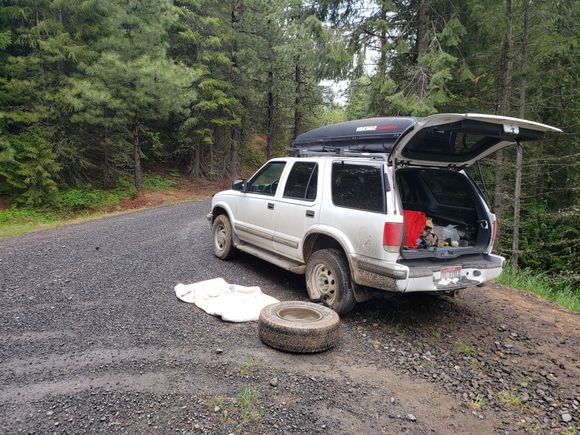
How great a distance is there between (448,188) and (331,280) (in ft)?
6.49

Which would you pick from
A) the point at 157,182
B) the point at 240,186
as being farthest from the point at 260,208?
the point at 157,182

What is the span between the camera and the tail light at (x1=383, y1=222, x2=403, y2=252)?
3.91 meters

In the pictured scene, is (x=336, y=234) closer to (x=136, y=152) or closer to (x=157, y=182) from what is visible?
(x=136, y=152)

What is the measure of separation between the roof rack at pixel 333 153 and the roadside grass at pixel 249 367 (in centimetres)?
247

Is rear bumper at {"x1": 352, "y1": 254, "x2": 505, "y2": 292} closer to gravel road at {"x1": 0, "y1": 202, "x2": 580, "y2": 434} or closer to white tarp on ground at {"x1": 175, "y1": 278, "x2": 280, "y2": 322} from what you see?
gravel road at {"x1": 0, "y1": 202, "x2": 580, "y2": 434}

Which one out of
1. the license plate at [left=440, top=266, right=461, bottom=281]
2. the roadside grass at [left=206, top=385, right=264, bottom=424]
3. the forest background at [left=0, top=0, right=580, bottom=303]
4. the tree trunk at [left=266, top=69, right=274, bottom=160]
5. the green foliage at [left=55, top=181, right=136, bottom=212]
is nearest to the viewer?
the roadside grass at [left=206, top=385, right=264, bottom=424]

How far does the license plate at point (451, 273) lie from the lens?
417 cm

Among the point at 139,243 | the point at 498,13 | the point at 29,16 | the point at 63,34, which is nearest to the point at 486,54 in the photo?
the point at 498,13

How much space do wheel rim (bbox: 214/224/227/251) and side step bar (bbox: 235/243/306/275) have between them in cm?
50

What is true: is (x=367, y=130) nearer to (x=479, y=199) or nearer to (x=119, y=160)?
(x=479, y=199)

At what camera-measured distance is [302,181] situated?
17.3ft

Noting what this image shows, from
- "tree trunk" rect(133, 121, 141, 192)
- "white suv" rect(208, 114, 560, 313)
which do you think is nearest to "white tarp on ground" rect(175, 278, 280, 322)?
"white suv" rect(208, 114, 560, 313)

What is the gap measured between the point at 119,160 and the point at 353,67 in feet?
35.7

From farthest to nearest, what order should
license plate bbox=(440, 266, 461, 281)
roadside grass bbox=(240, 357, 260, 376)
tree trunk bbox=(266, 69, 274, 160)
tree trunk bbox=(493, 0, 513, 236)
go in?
tree trunk bbox=(266, 69, 274, 160) < tree trunk bbox=(493, 0, 513, 236) < license plate bbox=(440, 266, 461, 281) < roadside grass bbox=(240, 357, 260, 376)
